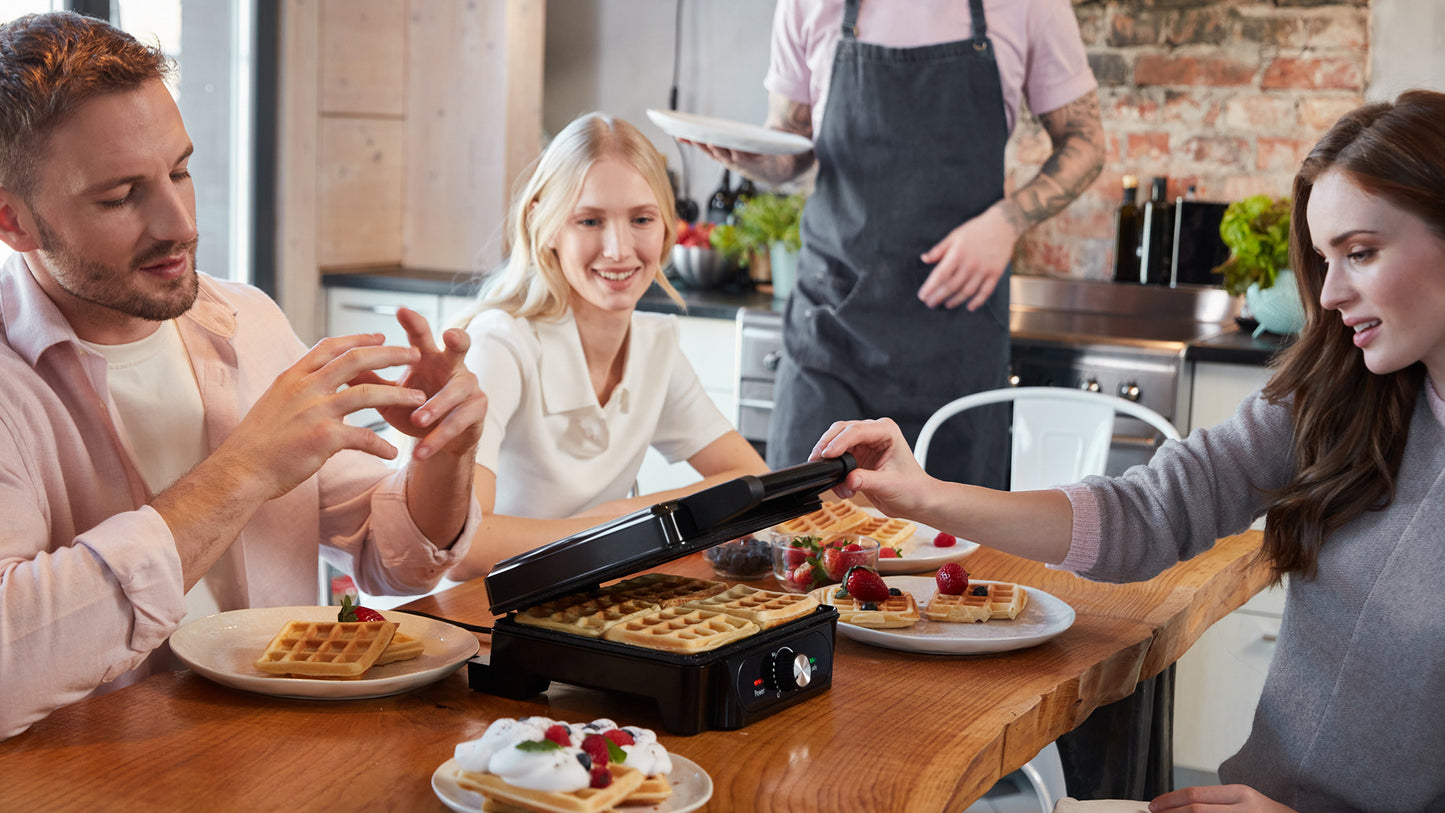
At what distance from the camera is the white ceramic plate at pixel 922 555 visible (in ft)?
5.85

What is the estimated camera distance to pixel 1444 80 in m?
3.41

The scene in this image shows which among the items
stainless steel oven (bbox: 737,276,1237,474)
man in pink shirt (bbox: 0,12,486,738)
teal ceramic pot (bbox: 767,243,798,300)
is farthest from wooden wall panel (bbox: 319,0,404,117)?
man in pink shirt (bbox: 0,12,486,738)

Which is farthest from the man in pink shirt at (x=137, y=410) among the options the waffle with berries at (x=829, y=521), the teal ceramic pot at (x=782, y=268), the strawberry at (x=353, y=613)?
the teal ceramic pot at (x=782, y=268)

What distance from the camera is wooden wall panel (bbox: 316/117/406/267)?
4.02 meters

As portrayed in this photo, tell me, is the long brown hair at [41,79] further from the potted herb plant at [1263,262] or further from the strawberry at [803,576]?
the potted herb plant at [1263,262]

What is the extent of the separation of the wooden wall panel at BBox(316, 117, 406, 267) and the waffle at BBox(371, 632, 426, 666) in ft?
9.54

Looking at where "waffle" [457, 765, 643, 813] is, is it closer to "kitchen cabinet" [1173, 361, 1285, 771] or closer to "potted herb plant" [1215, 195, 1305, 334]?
"kitchen cabinet" [1173, 361, 1285, 771]

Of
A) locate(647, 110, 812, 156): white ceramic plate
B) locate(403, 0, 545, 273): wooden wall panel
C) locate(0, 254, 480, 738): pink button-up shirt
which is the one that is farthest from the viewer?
locate(403, 0, 545, 273): wooden wall panel

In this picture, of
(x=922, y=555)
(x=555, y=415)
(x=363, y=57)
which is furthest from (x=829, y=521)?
(x=363, y=57)

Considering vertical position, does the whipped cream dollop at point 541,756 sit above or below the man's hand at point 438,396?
below

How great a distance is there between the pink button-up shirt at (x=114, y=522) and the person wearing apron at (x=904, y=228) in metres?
1.13

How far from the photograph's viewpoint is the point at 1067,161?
2719 millimetres

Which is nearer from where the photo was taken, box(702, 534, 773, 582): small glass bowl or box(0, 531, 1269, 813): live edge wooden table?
box(0, 531, 1269, 813): live edge wooden table

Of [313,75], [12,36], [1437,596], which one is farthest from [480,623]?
[313,75]
